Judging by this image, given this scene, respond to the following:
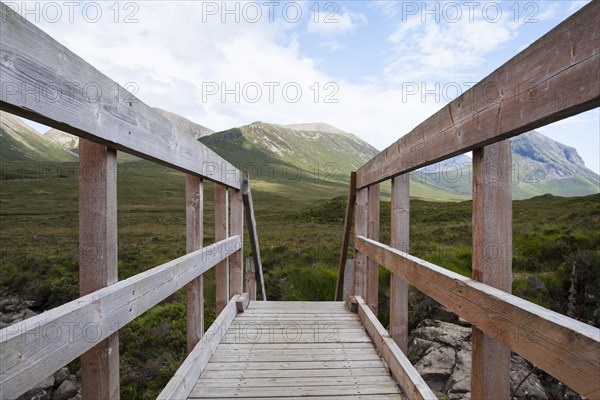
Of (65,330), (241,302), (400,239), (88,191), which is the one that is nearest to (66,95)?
(88,191)

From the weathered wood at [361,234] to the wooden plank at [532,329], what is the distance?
247 cm

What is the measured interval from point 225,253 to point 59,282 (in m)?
6.78

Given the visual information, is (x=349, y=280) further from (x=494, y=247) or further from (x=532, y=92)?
(x=532, y=92)

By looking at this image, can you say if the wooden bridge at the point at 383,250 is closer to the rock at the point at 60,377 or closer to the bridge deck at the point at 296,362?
the bridge deck at the point at 296,362

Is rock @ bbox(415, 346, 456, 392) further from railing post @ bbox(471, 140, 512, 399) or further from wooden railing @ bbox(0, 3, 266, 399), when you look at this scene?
wooden railing @ bbox(0, 3, 266, 399)

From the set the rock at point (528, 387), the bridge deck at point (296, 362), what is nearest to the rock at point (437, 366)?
the rock at point (528, 387)

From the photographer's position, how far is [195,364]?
2.54m

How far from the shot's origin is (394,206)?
8.86 feet

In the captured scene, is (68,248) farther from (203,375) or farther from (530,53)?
(530,53)

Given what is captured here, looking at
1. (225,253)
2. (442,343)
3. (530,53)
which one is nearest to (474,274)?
(530,53)

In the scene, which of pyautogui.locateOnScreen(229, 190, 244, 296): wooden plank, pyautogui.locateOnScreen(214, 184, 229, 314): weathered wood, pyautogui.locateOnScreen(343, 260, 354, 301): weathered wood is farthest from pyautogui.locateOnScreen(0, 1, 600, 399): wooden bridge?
pyautogui.locateOnScreen(343, 260, 354, 301): weathered wood

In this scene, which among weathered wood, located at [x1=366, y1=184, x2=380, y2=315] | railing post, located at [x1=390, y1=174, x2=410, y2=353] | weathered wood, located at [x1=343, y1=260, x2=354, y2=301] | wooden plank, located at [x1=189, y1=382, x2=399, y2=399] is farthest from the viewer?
weathered wood, located at [x1=343, y1=260, x2=354, y2=301]

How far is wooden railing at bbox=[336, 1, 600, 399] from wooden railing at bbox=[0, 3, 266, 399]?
136cm

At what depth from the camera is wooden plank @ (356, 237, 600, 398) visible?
0.92 meters
